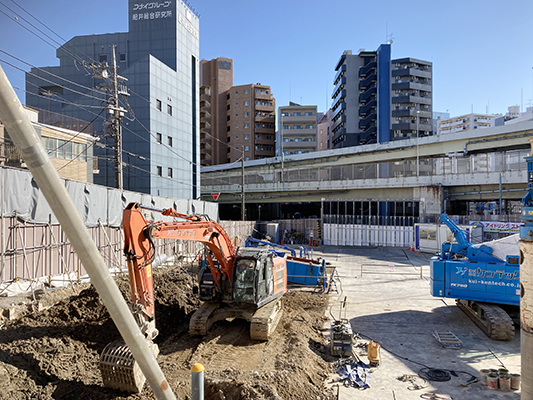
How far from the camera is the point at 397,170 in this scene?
41719 mm

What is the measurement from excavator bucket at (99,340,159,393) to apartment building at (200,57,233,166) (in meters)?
72.7

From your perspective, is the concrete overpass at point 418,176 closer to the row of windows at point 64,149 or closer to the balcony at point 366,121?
the balcony at point 366,121

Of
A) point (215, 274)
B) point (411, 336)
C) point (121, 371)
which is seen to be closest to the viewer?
point (121, 371)

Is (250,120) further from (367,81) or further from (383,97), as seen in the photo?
(383,97)

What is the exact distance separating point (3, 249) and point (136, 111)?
29.1 meters

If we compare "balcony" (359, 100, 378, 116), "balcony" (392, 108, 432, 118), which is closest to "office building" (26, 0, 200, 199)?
"balcony" (359, 100, 378, 116)

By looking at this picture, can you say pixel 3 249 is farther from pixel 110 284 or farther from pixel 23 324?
pixel 110 284

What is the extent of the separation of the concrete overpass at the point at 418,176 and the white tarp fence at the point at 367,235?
8.59 ft

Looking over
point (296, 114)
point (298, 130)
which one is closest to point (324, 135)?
point (296, 114)

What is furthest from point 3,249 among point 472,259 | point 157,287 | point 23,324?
point 472,259

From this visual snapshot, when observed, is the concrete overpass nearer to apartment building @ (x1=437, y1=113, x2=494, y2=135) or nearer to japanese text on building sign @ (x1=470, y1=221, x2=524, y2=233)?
japanese text on building sign @ (x1=470, y1=221, x2=524, y2=233)

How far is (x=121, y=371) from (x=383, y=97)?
2595 inches

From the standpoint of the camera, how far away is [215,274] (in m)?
11.8

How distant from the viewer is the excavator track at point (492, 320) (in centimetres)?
1210
